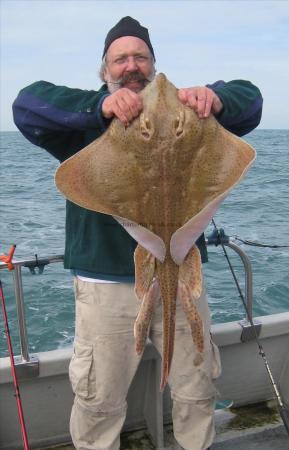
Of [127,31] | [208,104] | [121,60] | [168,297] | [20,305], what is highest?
[127,31]

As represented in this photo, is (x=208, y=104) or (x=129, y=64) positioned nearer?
(x=208, y=104)

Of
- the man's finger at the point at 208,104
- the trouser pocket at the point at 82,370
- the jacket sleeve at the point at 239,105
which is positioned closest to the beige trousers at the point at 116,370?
the trouser pocket at the point at 82,370

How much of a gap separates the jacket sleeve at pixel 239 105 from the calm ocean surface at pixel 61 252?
1.65m

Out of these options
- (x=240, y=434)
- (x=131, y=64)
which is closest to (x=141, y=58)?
(x=131, y=64)

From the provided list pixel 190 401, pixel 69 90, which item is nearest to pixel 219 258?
pixel 190 401

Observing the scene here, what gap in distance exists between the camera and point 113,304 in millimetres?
3154

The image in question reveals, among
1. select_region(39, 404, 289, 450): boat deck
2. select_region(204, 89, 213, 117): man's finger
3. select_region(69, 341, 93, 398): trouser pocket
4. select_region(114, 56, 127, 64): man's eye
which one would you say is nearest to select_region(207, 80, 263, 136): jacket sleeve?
select_region(204, 89, 213, 117): man's finger

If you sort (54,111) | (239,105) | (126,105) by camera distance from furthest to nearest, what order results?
1. (239,105)
2. (54,111)
3. (126,105)

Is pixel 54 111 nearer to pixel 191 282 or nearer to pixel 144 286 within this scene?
pixel 144 286

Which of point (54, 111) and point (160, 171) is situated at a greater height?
point (54, 111)

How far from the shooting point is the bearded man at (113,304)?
3.05 m

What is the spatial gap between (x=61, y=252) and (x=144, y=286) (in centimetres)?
835

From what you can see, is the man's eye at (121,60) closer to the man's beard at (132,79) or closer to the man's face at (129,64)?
the man's face at (129,64)

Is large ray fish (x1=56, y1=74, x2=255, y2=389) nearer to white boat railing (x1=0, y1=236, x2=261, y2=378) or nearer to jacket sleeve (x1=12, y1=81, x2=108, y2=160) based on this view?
jacket sleeve (x1=12, y1=81, x2=108, y2=160)
